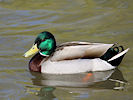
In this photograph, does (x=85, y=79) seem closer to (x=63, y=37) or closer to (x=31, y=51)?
(x=31, y=51)

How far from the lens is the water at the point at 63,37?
7.36 m

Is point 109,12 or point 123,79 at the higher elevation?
point 109,12

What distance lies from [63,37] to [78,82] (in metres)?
2.33

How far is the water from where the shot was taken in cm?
736

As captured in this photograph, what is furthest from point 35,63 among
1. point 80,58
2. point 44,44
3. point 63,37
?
point 63,37

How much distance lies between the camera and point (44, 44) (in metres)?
8.41

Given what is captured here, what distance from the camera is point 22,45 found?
9633mm

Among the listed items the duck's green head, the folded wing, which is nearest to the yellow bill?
the duck's green head

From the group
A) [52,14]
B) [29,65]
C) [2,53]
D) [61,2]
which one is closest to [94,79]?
[29,65]

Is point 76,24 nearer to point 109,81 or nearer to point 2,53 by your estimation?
point 2,53

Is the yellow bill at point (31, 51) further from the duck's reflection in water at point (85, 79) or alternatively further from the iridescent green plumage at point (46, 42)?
the duck's reflection in water at point (85, 79)

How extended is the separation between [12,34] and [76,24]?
1687 millimetres

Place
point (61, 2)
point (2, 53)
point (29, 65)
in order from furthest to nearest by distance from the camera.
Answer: point (61, 2), point (2, 53), point (29, 65)

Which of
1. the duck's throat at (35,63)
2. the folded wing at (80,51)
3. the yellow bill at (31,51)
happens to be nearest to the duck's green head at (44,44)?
the yellow bill at (31,51)
